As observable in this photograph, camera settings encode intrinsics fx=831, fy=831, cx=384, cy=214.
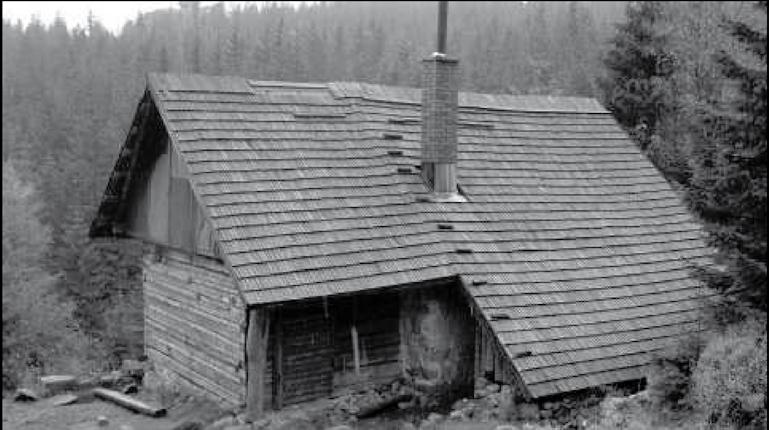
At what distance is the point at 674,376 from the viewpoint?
10.2m

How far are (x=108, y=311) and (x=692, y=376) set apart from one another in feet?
110

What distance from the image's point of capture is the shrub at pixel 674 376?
10070mm

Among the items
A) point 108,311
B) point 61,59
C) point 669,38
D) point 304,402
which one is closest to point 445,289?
point 304,402

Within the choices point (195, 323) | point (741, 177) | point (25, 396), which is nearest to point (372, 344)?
point (195, 323)

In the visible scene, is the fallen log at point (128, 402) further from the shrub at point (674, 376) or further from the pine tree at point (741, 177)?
the pine tree at point (741, 177)

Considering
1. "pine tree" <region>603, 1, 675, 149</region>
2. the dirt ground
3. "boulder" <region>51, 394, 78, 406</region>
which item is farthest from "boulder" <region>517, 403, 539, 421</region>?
"pine tree" <region>603, 1, 675, 149</region>

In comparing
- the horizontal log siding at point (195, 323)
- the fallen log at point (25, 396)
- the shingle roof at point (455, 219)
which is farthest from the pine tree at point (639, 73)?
the fallen log at point (25, 396)

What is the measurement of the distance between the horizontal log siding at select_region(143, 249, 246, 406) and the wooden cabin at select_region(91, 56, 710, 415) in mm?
41

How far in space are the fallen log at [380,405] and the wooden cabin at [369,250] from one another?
40 centimetres

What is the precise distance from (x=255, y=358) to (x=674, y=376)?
546 cm

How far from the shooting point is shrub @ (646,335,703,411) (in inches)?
396

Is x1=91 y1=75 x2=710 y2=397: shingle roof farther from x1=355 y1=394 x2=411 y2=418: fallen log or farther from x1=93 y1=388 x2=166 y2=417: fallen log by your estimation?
x1=93 y1=388 x2=166 y2=417: fallen log

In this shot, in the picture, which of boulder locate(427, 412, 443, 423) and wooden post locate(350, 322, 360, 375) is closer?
boulder locate(427, 412, 443, 423)

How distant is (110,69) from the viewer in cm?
7988
